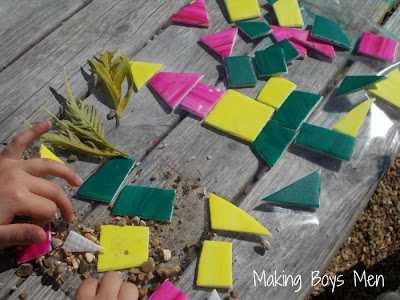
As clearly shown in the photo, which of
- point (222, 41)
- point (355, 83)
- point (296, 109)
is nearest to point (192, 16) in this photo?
point (222, 41)

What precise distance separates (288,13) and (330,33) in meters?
0.21

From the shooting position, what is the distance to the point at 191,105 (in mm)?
1562

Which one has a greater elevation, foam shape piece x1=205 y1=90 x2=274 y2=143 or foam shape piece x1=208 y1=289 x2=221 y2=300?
foam shape piece x1=205 y1=90 x2=274 y2=143

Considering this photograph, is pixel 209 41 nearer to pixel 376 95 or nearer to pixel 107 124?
pixel 107 124

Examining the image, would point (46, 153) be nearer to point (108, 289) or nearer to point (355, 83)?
point (108, 289)

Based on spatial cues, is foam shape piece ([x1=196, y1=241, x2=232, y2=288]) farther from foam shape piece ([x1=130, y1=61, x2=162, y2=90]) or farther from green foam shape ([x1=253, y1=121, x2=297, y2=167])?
foam shape piece ([x1=130, y1=61, x2=162, y2=90])

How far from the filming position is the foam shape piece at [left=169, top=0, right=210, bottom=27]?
5.94 feet

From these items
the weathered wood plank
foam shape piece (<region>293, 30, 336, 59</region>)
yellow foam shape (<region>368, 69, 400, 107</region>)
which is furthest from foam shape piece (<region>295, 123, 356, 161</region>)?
the weathered wood plank

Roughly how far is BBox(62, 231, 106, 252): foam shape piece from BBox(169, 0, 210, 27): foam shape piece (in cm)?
104

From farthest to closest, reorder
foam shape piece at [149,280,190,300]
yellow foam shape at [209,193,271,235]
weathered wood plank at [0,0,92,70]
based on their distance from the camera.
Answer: weathered wood plank at [0,0,92,70]
yellow foam shape at [209,193,271,235]
foam shape piece at [149,280,190,300]

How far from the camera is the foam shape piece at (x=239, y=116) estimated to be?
1504 millimetres

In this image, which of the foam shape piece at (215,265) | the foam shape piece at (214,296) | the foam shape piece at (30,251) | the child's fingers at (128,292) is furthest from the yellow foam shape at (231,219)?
the foam shape piece at (30,251)

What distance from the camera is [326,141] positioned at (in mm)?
1485

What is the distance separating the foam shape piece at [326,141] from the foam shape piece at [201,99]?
346 mm
